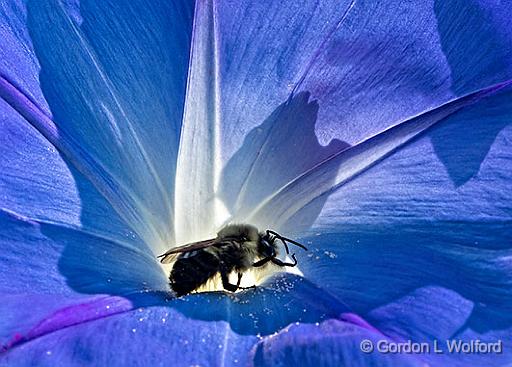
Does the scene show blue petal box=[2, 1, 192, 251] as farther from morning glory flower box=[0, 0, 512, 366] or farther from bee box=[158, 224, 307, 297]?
bee box=[158, 224, 307, 297]

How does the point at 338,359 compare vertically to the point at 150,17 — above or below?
below

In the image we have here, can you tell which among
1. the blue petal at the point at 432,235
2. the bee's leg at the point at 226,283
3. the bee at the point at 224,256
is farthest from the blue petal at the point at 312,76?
the bee's leg at the point at 226,283

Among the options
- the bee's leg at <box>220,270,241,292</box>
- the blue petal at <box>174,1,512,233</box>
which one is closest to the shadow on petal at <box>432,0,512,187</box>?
the blue petal at <box>174,1,512,233</box>

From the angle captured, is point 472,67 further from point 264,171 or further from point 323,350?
point 323,350

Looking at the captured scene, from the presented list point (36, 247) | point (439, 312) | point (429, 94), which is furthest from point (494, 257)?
point (36, 247)

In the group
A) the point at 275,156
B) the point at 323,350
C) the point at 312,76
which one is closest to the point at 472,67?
the point at 312,76

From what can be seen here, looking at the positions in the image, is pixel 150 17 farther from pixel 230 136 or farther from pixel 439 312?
pixel 439 312

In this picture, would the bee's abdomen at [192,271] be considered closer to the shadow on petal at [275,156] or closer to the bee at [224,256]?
the bee at [224,256]
